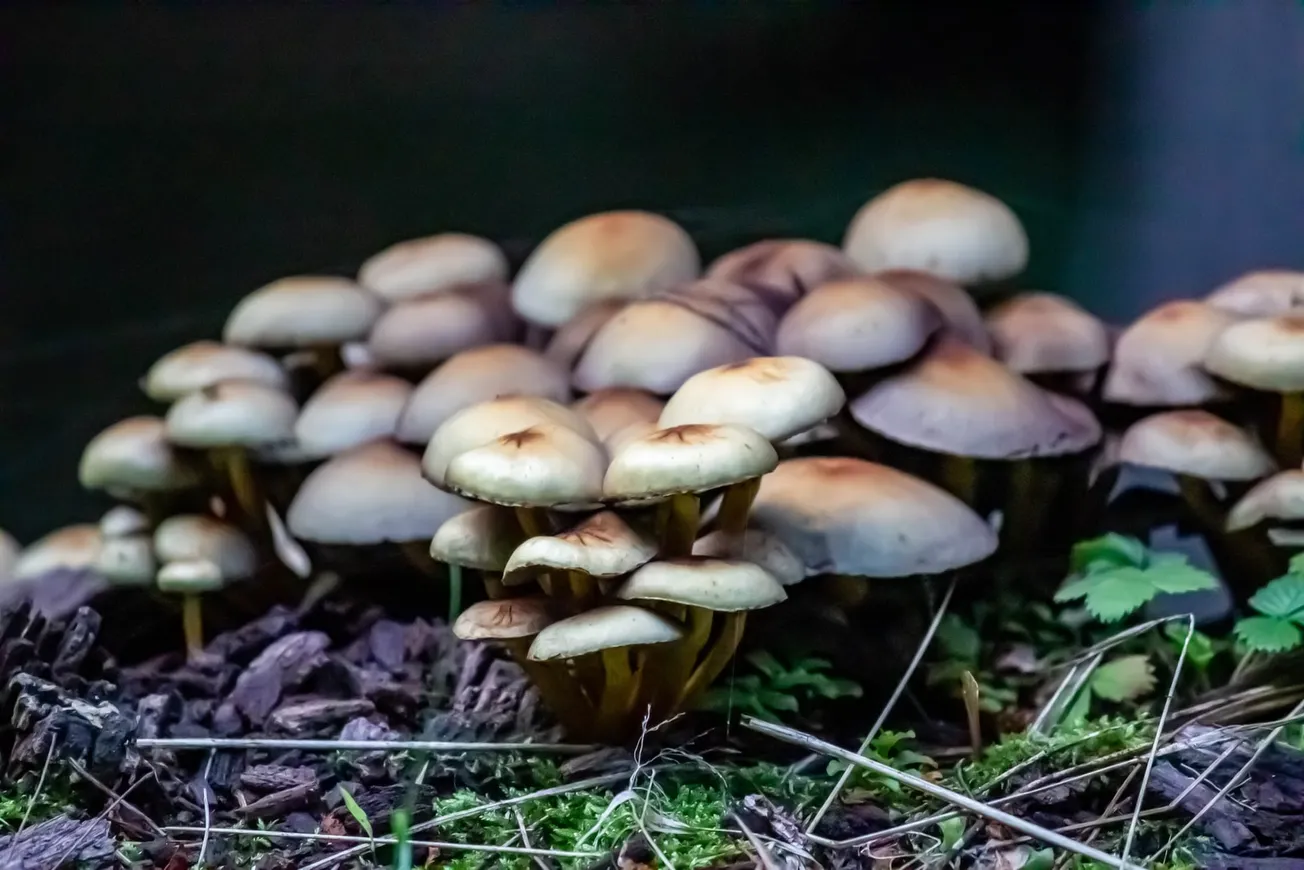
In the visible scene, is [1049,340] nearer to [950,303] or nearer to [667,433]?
[950,303]

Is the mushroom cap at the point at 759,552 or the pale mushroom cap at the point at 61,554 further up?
the mushroom cap at the point at 759,552

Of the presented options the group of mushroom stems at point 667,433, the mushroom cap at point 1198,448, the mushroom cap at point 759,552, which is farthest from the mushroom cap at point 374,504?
the mushroom cap at point 1198,448

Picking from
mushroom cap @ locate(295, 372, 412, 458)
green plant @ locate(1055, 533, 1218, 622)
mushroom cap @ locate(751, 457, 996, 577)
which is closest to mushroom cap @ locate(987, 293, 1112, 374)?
green plant @ locate(1055, 533, 1218, 622)

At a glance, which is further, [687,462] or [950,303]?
[950,303]

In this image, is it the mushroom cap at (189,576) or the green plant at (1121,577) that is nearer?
the green plant at (1121,577)

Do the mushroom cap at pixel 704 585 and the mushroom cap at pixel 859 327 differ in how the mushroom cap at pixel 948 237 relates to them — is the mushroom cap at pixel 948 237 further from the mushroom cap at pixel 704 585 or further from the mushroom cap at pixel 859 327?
the mushroom cap at pixel 704 585

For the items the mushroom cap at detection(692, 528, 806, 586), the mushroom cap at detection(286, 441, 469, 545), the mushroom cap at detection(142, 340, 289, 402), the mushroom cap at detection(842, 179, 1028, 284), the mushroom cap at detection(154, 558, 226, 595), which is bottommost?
the mushroom cap at detection(154, 558, 226, 595)

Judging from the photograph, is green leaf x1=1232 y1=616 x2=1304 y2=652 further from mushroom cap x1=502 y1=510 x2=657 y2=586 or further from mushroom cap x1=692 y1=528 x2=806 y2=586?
mushroom cap x1=502 y1=510 x2=657 y2=586

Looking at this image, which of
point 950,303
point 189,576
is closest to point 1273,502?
point 950,303
